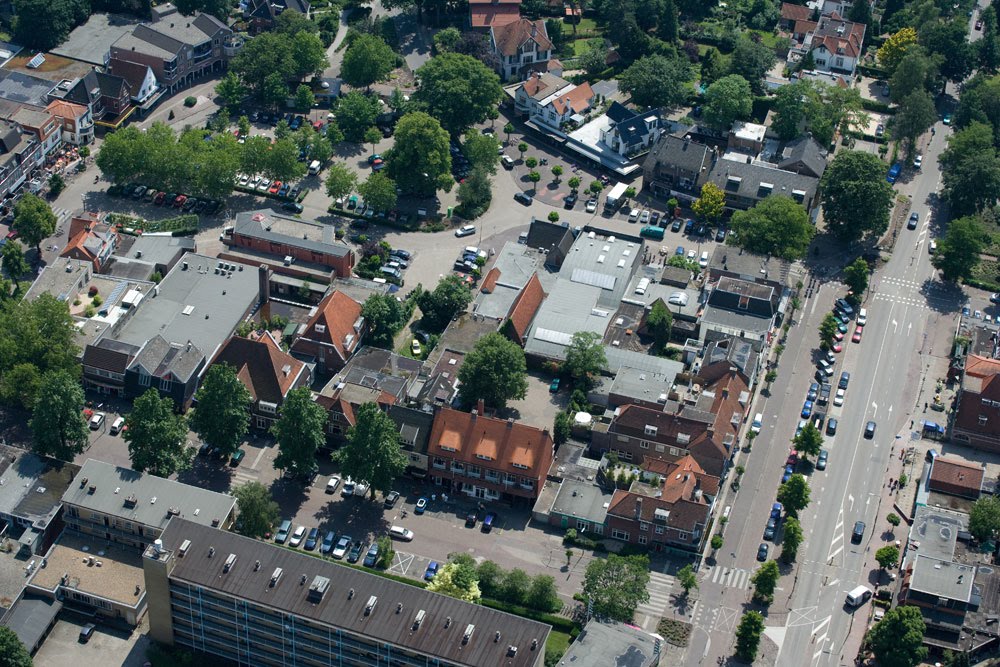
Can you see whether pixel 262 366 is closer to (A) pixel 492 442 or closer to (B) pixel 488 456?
(A) pixel 492 442

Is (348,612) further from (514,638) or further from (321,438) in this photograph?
(321,438)

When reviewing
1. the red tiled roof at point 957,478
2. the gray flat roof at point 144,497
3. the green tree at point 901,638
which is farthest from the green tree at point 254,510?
the red tiled roof at point 957,478

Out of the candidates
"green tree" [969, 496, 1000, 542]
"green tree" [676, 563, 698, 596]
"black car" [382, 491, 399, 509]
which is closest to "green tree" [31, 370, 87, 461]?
"black car" [382, 491, 399, 509]

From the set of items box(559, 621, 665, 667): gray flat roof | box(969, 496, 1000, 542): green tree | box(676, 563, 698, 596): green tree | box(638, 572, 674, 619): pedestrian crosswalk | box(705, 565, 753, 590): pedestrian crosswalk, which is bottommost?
box(638, 572, 674, 619): pedestrian crosswalk

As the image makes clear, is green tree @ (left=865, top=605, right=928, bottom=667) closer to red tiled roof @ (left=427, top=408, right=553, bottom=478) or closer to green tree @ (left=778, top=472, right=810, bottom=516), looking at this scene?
green tree @ (left=778, top=472, right=810, bottom=516)

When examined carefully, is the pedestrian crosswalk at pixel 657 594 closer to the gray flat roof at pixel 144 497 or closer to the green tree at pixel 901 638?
the green tree at pixel 901 638

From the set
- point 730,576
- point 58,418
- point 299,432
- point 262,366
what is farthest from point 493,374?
point 58,418

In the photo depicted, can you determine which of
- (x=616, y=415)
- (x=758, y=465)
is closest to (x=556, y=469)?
(x=616, y=415)
